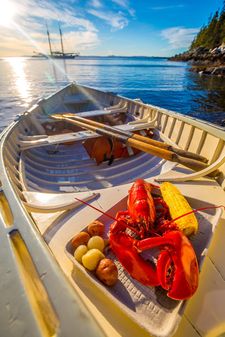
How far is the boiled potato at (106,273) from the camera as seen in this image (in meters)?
1.87

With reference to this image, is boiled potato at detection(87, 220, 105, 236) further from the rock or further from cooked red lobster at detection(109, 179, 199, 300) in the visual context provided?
the rock

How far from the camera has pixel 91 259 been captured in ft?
6.36

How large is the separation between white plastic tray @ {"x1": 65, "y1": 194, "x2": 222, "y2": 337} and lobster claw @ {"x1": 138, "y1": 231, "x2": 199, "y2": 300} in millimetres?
147

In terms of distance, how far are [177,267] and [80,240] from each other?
3.61 ft

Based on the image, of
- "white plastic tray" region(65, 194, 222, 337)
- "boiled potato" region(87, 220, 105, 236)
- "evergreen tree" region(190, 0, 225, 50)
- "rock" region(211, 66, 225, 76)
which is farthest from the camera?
"evergreen tree" region(190, 0, 225, 50)

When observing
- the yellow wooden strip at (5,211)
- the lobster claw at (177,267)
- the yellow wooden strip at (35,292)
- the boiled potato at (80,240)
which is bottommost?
the boiled potato at (80,240)

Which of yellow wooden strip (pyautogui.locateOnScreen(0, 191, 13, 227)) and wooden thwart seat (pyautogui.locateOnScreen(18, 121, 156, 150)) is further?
wooden thwart seat (pyautogui.locateOnScreen(18, 121, 156, 150))

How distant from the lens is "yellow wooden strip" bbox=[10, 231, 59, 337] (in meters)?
0.87

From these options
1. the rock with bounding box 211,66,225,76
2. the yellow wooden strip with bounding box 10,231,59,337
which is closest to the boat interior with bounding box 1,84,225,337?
the yellow wooden strip with bounding box 10,231,59,337

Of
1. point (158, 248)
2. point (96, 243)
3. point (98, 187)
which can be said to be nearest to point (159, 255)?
point (158, 248)

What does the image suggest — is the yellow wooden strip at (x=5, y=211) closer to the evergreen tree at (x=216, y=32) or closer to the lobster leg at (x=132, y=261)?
the lobster leg at (x=132, y=261)

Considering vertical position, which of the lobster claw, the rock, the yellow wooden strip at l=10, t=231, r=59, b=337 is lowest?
the rock

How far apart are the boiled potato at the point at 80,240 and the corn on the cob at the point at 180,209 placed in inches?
43.7

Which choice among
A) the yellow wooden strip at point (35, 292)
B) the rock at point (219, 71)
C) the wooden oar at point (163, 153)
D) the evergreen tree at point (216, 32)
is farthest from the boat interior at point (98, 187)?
the evergreen tree at point (216, 32)
